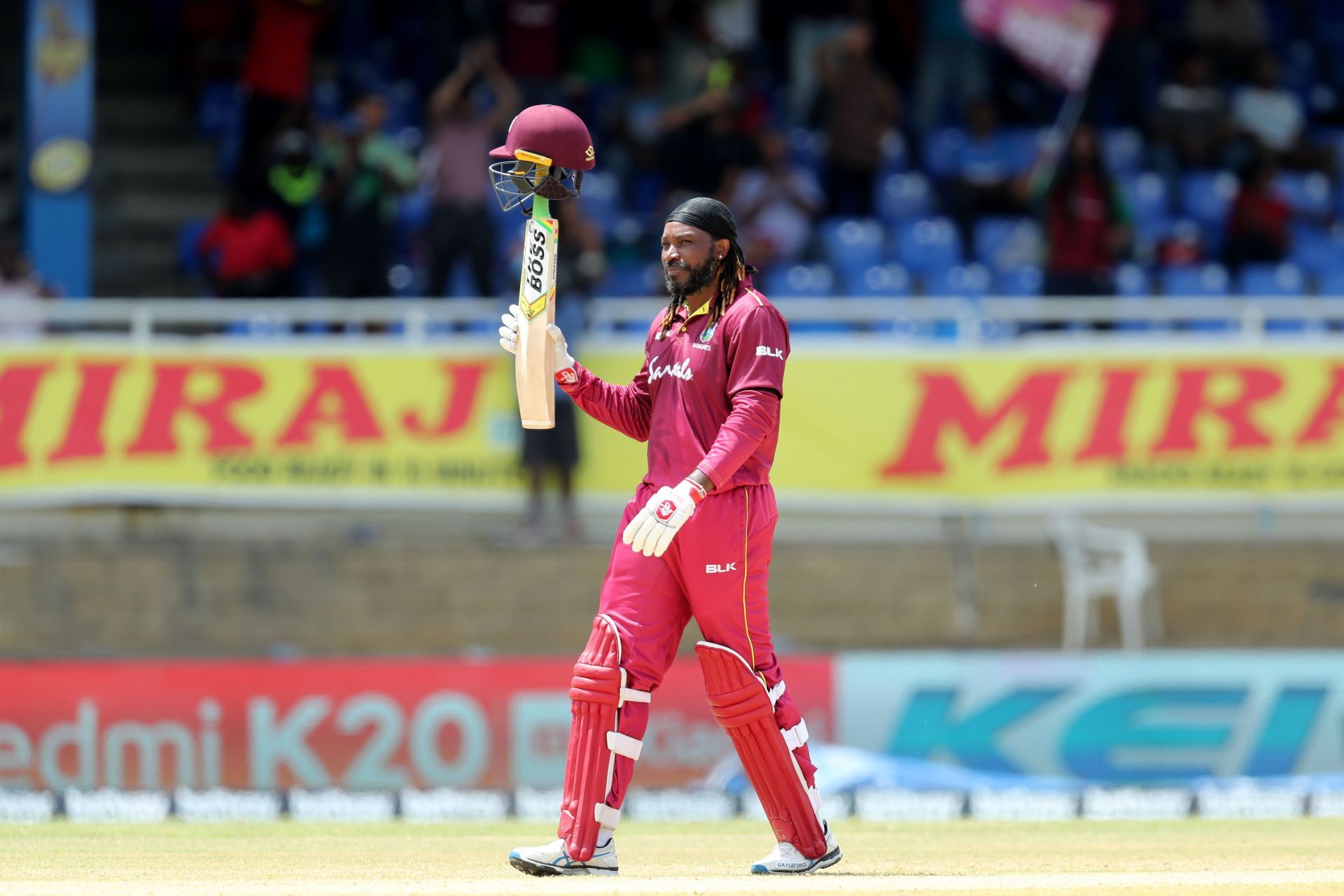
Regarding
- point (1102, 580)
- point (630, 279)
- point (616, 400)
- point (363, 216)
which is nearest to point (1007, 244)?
point (630, 279)

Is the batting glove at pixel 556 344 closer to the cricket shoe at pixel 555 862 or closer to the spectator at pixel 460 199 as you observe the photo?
the cricket shoe at pixel 555 862

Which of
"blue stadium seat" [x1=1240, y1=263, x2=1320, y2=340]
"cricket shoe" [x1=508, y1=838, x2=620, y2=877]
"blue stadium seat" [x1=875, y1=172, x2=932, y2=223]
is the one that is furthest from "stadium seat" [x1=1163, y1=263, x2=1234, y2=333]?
"cricket shoe" [x1=508, y1=838, x2=620, y2=877]

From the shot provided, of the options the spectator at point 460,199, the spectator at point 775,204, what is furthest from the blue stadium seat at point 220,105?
the spectator at point 775,204

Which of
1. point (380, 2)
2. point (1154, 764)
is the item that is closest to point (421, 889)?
point (1154, 764)

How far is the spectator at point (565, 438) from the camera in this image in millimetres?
12852

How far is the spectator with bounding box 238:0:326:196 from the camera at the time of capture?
601 inches

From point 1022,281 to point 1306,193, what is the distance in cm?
315

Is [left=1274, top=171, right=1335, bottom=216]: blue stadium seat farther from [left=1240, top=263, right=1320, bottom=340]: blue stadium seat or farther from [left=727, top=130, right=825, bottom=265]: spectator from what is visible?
[left=727, top=130, right=825, bottom=265]: spectator

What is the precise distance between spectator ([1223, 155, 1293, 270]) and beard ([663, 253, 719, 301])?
1073 cm

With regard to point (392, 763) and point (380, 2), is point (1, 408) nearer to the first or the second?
point (392, 763)

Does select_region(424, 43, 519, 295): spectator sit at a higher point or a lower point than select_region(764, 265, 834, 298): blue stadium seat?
higher

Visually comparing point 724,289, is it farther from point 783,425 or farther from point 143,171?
point 143,171

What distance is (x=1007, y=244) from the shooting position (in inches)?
628

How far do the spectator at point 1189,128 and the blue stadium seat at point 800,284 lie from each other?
3.84m
